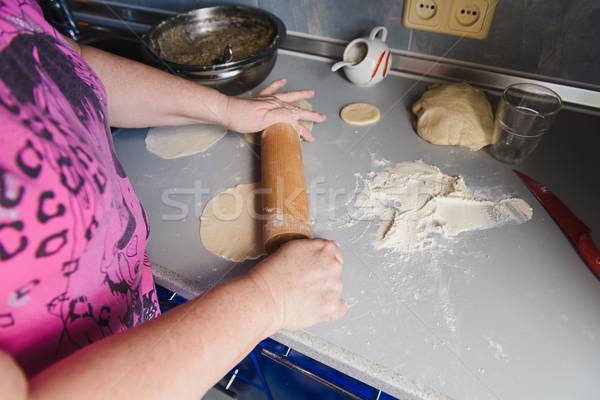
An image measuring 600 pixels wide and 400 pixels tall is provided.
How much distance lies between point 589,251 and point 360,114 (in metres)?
0.63

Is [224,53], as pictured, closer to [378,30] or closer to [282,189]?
[378,30]

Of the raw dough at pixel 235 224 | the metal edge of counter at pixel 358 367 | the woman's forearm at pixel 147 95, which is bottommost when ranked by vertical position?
the metal edge of counter at pixel 358 367

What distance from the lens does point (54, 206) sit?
0.44 m

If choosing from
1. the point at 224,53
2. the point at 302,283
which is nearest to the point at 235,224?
the point at 302,283

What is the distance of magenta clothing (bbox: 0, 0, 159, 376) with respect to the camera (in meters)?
0.41

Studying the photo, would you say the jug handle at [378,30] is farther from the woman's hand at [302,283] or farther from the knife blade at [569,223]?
the woman's hand at [302,283]

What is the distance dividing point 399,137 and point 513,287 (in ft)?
1.56

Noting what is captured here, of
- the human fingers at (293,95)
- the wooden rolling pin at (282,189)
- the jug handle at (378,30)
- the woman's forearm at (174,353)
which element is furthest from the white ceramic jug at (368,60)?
the woman's forearm at (174,353)

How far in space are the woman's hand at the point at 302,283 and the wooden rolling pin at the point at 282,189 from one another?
0.06 metres

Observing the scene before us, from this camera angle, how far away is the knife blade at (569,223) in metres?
0.71

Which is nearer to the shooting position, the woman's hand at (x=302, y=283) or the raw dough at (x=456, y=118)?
the woman's hand at (x=302, y=283)

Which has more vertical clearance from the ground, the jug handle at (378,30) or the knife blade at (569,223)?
the jug handle at (378,30)

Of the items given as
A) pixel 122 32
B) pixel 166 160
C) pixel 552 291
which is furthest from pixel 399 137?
pixel 122 32

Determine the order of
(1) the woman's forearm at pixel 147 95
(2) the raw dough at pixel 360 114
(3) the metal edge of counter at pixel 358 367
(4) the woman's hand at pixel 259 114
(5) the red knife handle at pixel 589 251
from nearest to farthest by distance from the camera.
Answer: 1. (3) the metal edge of counter at pixel 358 367
2. (5) the red knife handle at pixel 589 251
3. (1) the woman's forearm at pixel 147 95
4. (4) the woman's hand at pixel 259 114
5. (2) the raw dough at pixel 360 114
